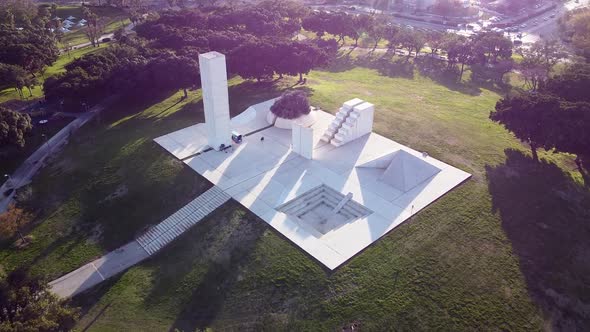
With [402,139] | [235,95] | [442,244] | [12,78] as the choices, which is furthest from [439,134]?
[12,78]

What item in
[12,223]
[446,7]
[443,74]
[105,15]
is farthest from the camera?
[446,7]

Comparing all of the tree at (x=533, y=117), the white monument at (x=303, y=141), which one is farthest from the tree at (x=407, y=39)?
the white monument at (x=303, y=141)

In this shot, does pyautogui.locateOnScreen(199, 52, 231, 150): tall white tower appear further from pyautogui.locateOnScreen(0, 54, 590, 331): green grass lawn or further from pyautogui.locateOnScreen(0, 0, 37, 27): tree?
pyautogui.locateOnScreen(0, 0, 37, 27): tree

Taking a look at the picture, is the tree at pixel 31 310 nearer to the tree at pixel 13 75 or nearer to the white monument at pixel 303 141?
the white monument at pixel 303 141

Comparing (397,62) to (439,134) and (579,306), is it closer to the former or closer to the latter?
(439,134)

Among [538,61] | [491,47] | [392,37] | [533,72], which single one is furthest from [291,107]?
[538,61]

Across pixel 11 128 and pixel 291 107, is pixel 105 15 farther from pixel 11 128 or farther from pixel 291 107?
pixel 291 107
